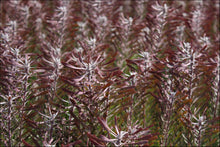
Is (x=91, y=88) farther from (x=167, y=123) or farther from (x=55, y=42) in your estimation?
(x=55, y=42)

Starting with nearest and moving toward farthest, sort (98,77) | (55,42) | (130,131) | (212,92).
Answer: (130,131), (98,77), (212,92), (55,42)

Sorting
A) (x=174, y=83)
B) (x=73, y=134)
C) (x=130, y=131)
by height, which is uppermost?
(x=174, y=83)

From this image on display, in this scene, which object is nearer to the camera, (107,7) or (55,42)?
(55,42)

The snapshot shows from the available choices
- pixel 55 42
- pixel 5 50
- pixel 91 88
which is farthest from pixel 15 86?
pixel 55 42

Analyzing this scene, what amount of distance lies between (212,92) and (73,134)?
127 centimetres

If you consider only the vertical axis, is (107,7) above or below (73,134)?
above


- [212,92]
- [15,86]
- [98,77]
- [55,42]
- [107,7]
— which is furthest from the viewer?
[107,7]

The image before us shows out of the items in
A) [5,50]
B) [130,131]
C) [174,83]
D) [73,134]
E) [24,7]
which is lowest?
[73,134]

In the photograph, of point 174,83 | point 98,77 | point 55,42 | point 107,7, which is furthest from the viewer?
point 107,7

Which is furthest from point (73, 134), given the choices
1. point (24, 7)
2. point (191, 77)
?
point (24, 7)

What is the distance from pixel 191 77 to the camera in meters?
1.76

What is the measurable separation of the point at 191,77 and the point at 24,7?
7.19 ft

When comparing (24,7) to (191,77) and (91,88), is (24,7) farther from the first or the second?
(191,77)

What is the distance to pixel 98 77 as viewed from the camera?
1549 millimetres
